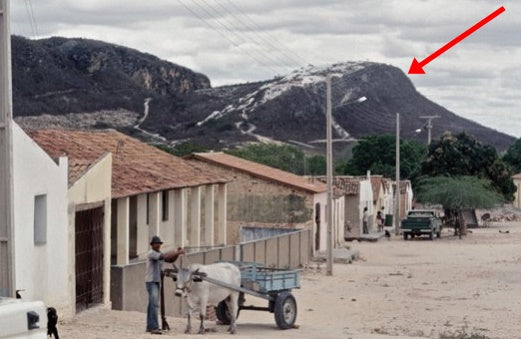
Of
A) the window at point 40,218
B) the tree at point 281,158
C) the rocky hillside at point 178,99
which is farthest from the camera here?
the rocky hillside at point 178,99

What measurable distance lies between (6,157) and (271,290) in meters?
7.73

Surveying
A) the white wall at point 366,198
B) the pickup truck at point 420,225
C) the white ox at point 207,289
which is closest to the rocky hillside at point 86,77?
the white wall at point 366,198

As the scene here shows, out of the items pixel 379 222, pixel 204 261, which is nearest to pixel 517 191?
pixel 379 222

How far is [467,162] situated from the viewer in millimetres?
82688

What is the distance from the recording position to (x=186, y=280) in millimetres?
19453

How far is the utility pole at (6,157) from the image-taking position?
594 inches

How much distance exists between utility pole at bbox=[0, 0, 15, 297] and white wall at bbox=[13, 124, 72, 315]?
3118 mm

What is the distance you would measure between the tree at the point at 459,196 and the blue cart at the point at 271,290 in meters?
47.7

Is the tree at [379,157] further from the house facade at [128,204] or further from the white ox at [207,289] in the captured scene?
the white ox at [207,289]

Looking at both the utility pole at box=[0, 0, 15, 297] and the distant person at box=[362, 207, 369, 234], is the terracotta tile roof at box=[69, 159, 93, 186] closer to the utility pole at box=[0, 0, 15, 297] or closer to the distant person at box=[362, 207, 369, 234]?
the utility pole at box=[0, 0, 15, 297]

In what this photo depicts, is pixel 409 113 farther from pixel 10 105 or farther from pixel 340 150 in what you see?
pixel 10 105

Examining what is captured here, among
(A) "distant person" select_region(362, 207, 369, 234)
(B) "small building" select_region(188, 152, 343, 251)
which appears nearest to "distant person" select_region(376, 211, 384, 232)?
(A) "distant person" select_region(362, 207, 369, 234)

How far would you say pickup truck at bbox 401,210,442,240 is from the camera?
6531cm

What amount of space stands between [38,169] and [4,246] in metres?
4.87
